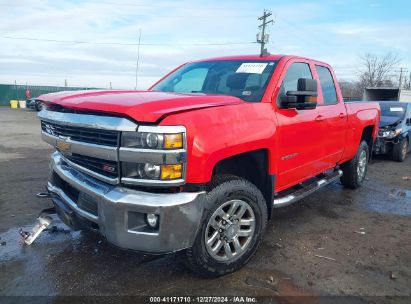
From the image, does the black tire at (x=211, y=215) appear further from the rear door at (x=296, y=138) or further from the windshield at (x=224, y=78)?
the windshield at (x=224, y=78)

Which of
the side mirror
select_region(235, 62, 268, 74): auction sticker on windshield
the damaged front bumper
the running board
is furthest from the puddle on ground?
the damaged front bumper

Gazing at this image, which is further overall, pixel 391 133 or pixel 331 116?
pixel 391 133

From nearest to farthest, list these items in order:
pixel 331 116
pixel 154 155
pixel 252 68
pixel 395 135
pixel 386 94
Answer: pixel 154 155
pixel 252 68
pixel 331 116
pixel 395 135
pixel 386 94

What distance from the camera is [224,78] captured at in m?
4.11

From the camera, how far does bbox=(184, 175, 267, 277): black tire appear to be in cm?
287

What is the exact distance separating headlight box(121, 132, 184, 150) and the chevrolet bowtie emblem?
727 millimetres

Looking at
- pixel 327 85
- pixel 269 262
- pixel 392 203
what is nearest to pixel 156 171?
pixel 269 262

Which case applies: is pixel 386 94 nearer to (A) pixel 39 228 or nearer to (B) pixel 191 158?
(B) pixel 191 158

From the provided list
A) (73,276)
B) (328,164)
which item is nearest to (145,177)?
(73,276)

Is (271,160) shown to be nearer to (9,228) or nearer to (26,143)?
(9,228)

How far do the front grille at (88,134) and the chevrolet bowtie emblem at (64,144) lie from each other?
0.04 m

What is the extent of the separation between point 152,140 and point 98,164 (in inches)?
23.9

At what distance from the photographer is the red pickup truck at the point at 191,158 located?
8.46 feet

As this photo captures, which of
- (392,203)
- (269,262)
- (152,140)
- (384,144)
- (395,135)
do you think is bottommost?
(392,203)
